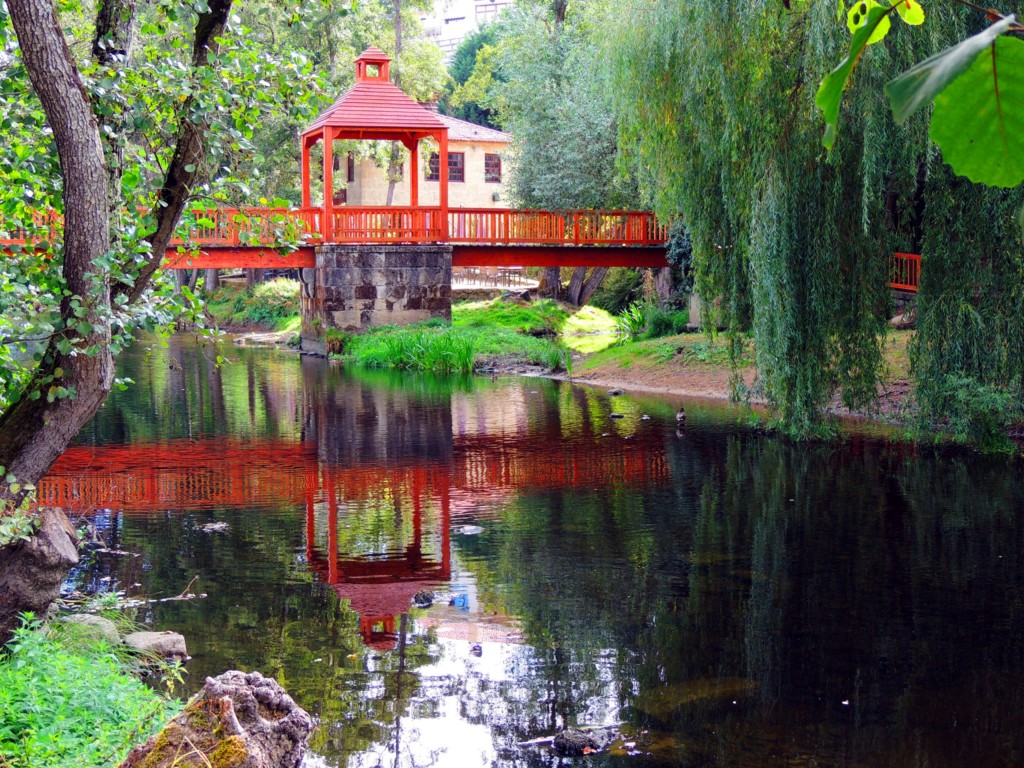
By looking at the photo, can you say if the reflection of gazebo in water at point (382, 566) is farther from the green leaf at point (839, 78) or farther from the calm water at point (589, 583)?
the green leaf at point (839, 78)

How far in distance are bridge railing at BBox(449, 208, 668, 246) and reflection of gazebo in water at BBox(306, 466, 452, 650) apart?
642 inches

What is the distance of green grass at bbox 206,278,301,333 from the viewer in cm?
3784

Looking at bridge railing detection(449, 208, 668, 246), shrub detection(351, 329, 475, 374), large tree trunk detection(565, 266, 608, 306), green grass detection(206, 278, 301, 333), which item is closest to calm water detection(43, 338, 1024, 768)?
shrub detection(351, 329, 475, 374)

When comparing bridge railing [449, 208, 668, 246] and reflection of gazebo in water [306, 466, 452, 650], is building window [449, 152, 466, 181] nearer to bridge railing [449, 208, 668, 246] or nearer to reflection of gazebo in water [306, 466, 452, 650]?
bridge railing [449, 208, 668, 246]

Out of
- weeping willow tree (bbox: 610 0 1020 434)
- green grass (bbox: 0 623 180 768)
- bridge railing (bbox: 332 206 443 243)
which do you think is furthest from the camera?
bridge railing (bbox: 332 206 443 243)

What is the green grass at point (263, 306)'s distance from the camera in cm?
3784

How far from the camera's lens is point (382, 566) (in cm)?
988

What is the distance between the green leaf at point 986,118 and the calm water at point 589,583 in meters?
5.43

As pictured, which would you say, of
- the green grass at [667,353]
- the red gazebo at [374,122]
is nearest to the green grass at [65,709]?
the green grass at [667,353]

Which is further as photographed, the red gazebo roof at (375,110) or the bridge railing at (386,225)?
the bridge railing at (386,225)

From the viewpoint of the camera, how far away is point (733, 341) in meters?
16.3

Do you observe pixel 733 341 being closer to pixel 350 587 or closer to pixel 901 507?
pixel 901 507

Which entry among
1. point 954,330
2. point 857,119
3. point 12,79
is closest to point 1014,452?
point 954,330

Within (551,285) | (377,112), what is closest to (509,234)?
(377,112)
